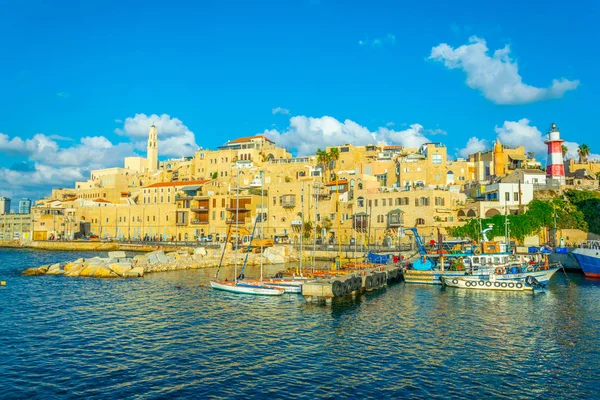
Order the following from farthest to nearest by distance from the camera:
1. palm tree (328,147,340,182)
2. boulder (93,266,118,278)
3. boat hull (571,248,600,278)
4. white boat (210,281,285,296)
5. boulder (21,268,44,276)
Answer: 1. palm tree (328,147,340,182)
2. boulder (21,268,44,276)
3. boulder (93,266,118,278)
4. boat hull (571,248,600,278)
5. white boat (210,281,285,296)

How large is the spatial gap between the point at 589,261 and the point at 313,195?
140 ft

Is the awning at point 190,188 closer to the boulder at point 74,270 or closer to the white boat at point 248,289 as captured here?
the boulder at point 74,270

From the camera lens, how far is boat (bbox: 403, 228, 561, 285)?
39.4 m

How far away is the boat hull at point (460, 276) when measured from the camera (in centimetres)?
3875

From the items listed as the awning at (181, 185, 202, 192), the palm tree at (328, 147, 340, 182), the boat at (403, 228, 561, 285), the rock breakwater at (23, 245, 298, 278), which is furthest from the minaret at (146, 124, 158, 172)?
the boat at (403, 228, 561, 285)

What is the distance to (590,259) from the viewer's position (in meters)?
47.0

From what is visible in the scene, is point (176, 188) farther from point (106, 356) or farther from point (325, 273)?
point (106, 356)

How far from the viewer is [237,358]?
20.5 metres

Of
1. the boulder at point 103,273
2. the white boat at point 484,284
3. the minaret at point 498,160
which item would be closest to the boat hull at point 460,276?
the white boat at point 484,284

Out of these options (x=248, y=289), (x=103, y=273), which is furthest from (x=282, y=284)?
(x=103, y=273)

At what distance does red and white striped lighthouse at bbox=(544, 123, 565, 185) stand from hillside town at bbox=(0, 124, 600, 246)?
0.65ft

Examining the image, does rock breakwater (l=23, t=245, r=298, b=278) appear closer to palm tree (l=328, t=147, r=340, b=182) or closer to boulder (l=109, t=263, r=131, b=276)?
boulder (l=109, t=263, r=131, b=276)

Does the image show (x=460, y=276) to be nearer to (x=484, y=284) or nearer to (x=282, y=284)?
(x=484, y=284)

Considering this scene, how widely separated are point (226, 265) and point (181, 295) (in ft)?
79.6
